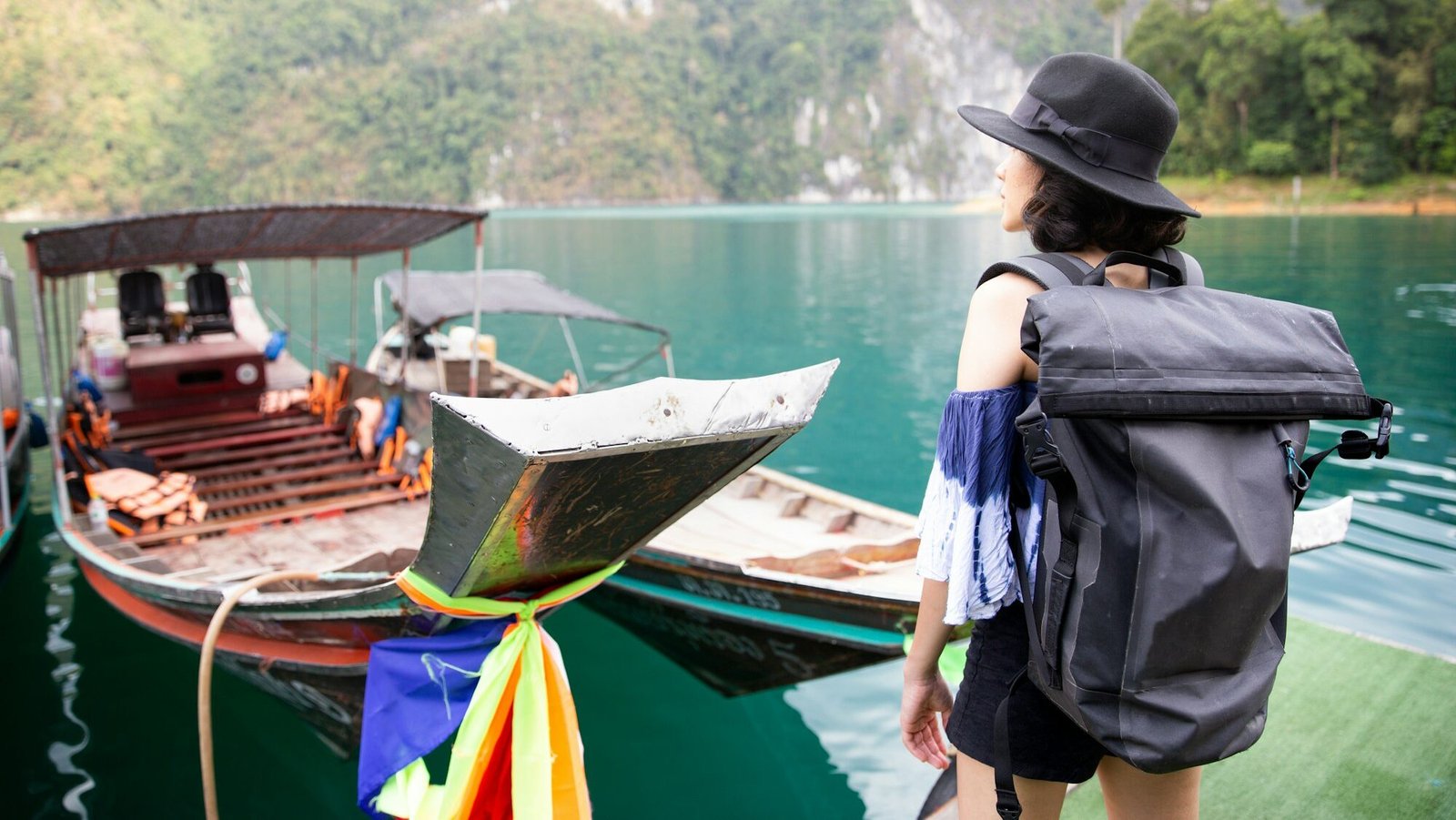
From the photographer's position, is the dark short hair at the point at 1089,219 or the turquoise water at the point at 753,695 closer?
the dark short hair at the point at 1089,219

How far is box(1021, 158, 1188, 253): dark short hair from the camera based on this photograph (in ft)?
4.83

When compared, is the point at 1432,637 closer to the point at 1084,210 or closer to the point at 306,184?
the point at 1084,210

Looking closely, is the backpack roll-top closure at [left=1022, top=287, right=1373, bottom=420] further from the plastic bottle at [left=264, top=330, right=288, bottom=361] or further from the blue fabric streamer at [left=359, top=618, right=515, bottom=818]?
the plastic bottle at [left=264, top=330, right=288, bottom=361]

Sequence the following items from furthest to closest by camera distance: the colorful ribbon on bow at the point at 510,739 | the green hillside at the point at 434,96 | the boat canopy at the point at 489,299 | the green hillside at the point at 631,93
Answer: the green hillside at the point at 434,96, the green hillside at the point at 631,93, the boat canopy at the point at 489,299, the colorful ribbon on bow at the point at 510,739

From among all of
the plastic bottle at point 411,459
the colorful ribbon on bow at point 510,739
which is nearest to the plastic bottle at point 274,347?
the plastic bottle at point 411,459

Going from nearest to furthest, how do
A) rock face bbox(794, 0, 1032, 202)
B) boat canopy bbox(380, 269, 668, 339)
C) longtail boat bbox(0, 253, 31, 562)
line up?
1. longtail boat bbox(0, 253, 31, 562)
2. boat canopy bbox(380, 269, 668, 339)
3. rock face bbox(794, 0, 1032, 202)

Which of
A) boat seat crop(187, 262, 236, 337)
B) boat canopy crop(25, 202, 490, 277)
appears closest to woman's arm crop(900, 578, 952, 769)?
boat canopy crop(25, 202, 490, 277)

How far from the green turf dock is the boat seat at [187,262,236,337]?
295 inches

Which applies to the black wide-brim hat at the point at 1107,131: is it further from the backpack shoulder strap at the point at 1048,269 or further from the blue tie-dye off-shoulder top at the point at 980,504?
the blue tie-dye off-shoulder top at the point at 980,504

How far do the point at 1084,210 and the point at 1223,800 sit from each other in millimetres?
2161

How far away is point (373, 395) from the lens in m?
6.91

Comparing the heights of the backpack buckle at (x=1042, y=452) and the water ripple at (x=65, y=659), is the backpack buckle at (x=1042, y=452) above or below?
above

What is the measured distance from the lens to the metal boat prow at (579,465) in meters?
1.92

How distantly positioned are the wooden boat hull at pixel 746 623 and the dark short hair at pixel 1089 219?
2.41 m
